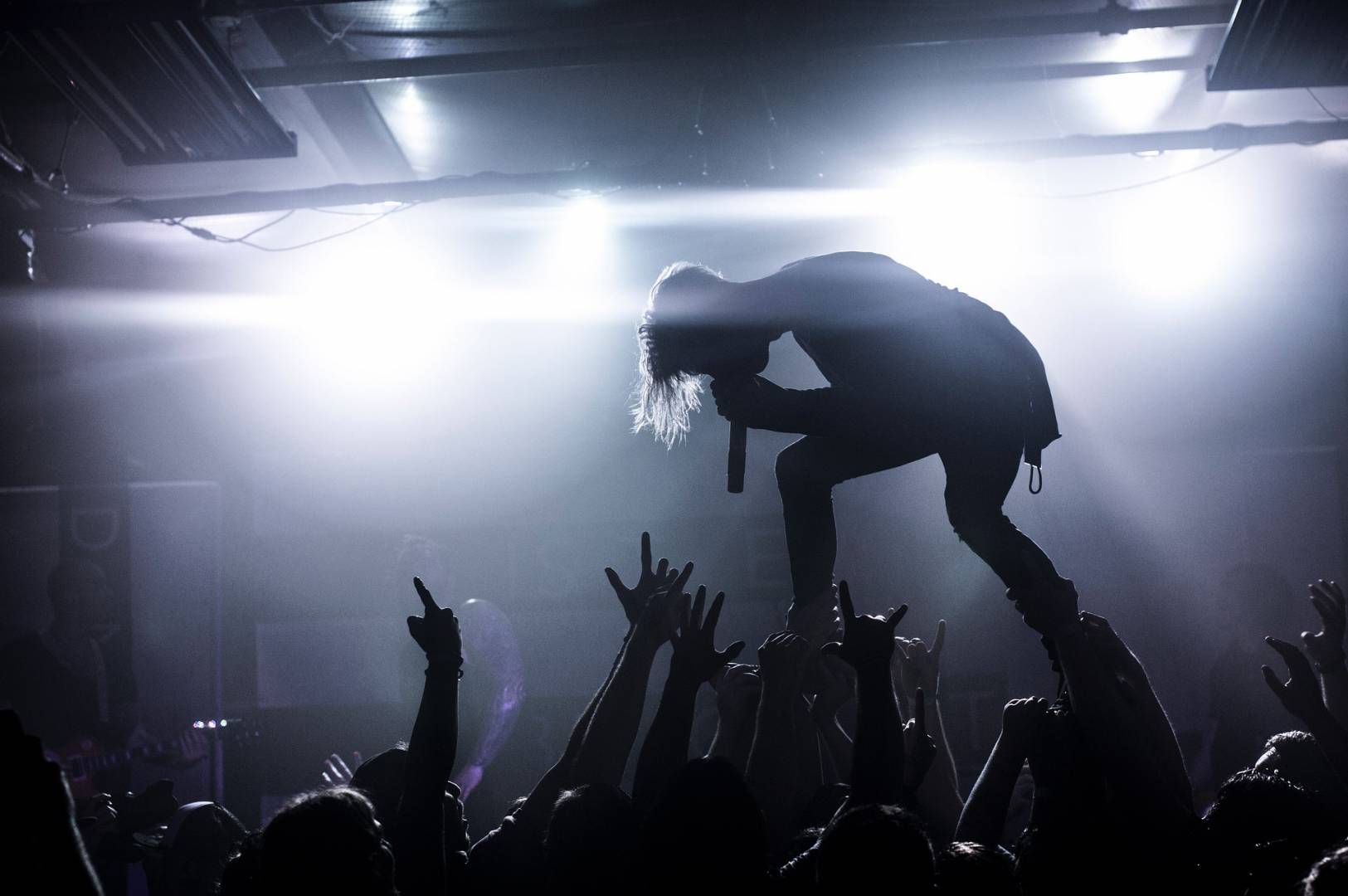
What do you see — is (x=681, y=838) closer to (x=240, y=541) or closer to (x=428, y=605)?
(x=428, y=605)

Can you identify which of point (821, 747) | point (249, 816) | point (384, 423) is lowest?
point (249, 816)

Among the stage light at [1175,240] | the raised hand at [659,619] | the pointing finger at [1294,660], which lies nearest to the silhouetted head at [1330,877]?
the pointing finger at [1294,660]

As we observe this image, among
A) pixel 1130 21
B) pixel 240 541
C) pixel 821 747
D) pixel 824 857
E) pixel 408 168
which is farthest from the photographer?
pixel 240 541

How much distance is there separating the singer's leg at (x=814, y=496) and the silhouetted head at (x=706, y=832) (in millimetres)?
1497

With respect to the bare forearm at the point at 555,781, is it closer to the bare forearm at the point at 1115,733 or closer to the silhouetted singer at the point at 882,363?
the silhouetted singer at the point at 882,363

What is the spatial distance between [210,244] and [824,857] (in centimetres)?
841

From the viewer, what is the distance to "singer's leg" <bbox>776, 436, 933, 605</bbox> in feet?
10.8

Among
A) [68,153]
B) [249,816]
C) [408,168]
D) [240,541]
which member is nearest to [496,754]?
[249,816]

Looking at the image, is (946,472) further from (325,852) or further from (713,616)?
(325,852)

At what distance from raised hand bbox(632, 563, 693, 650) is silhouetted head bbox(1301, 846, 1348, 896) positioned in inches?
58.0

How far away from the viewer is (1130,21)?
5688 millimetres

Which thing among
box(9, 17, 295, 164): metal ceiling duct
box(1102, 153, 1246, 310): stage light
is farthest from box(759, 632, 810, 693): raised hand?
box(1102, 153, 1246, 310): stage light

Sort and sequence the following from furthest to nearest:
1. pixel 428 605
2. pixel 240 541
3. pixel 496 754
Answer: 1. pixel 240 541
2. pixel 496 754
3. pixel 428 605

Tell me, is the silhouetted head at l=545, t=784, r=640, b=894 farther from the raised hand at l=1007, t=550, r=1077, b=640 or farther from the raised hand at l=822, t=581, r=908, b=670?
the raised hand at l=1007, t=550, r=1077, b=640
